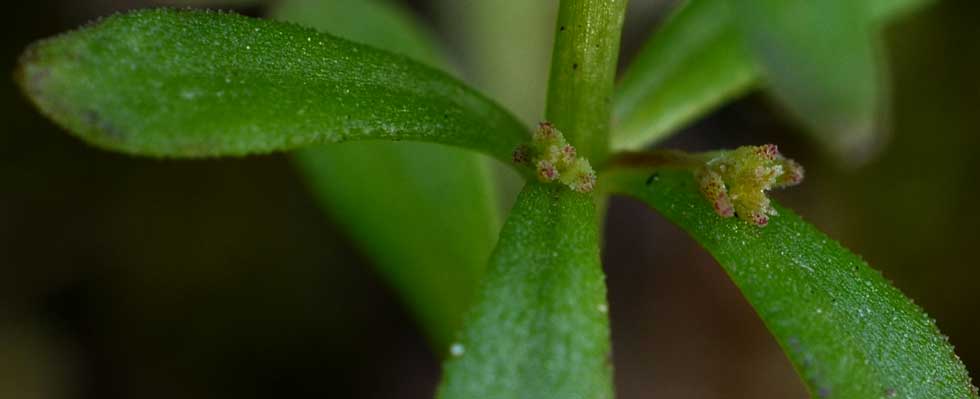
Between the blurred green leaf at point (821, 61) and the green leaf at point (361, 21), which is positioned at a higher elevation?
the green leaf at point (361, 21)

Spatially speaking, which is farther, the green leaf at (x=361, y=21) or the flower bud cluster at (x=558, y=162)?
the green leaf at (x=361, y=21)

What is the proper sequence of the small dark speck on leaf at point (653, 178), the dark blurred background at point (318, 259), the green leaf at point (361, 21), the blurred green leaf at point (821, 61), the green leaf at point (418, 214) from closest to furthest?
the small dark speck on leaf at point (653, 178) < the blurred green leaf at point (821, 61) < the green leaf at point (418, 214) < the green leaf at point (361, 21) < the dark blurred background at point (318, 259)

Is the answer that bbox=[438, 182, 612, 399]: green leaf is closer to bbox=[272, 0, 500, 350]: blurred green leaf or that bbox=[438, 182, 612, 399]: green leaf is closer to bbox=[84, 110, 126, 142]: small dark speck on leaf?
bbox=[84, 110, 126, 142]: small dark speck on leaf

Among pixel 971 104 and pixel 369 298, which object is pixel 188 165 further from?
pixel 971 104

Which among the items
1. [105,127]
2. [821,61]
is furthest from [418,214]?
[105,127]

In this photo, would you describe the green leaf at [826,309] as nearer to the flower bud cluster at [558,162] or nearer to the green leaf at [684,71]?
the flower bud cluster at [558,162]

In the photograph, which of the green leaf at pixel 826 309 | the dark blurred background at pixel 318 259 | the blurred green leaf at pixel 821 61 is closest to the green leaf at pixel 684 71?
the blurred green leaf at pixel 821 61

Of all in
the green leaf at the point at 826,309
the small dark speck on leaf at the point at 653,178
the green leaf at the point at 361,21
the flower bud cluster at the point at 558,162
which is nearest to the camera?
the green leaf at the point at 826,309

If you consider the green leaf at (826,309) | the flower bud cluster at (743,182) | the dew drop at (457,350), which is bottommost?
the dew drop at (457,350)
